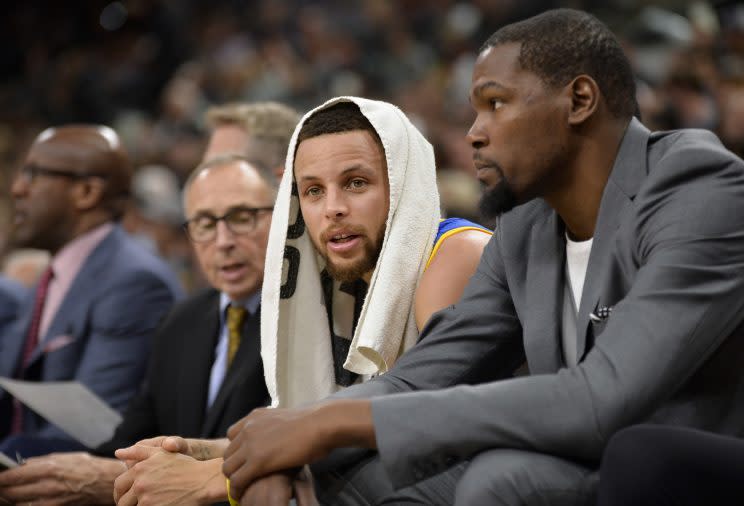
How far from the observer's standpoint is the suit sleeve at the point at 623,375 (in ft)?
5.77

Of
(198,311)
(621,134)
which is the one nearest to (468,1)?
(198,311)

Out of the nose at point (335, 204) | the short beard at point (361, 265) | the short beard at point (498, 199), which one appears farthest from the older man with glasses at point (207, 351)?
the short beard at point (498, 199)

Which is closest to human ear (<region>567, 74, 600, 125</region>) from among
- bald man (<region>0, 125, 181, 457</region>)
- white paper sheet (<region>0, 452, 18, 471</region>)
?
white paper sheet (<region>0, 452, 18, 471</region>)

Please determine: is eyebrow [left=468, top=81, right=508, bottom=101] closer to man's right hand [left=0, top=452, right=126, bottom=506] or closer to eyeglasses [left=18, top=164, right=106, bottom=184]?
man's right hand [left=0, top=452, right=126, bottom=506]

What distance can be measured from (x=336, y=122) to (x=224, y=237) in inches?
35.2

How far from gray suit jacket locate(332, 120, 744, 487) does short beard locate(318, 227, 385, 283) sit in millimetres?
558

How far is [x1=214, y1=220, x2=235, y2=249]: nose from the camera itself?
11.0 ft

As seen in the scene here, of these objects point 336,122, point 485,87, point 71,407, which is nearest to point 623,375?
point 485,87

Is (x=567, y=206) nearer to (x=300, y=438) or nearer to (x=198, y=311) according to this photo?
(x=300, y=438)

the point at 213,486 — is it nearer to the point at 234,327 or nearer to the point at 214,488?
the point at 214,488

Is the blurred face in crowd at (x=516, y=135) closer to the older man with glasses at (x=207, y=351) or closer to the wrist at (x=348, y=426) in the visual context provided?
the wrist at (x=348, y=426)

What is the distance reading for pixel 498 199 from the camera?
2.20 m

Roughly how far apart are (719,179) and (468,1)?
5939 millimetres

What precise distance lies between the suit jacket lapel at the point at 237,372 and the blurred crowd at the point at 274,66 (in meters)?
1.82
